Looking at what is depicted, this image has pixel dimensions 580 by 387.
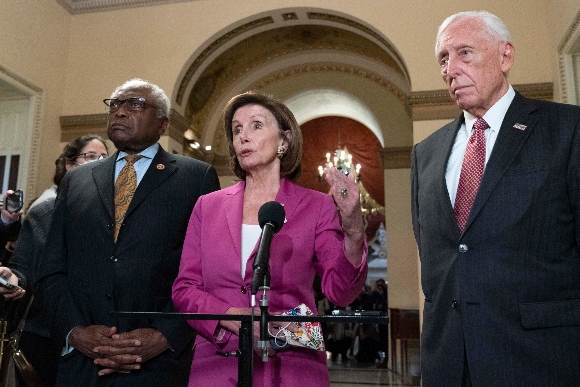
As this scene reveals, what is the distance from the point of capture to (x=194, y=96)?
936 centimetres

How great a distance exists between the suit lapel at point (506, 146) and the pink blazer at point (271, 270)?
40cm

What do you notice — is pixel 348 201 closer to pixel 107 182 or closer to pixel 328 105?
pixel 107 182

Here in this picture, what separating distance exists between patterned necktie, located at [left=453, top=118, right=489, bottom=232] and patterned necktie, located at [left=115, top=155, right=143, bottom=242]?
133 centimetres

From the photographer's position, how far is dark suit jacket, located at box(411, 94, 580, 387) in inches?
63.0

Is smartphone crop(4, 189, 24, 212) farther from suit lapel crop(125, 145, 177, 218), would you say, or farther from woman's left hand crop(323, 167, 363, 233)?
woman's left hand crop(323, 167, 363, 233)

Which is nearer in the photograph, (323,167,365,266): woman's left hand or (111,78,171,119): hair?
(323,167,365,266): woman's left hand

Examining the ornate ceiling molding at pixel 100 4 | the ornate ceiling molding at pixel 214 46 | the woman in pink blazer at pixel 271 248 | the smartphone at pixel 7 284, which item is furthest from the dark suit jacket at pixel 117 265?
the ornate ceiling molding at pixel 100 4

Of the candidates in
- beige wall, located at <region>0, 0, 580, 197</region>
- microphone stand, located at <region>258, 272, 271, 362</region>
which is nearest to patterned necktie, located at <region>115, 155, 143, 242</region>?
microphone stand, located at <region>258, 272, 271, 362</region>

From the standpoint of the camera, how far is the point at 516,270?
1658 mm

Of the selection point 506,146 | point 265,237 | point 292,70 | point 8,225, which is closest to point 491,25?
point 506,146

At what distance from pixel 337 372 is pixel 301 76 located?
5.85 m

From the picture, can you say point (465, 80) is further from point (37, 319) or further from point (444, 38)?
point (37, 319)

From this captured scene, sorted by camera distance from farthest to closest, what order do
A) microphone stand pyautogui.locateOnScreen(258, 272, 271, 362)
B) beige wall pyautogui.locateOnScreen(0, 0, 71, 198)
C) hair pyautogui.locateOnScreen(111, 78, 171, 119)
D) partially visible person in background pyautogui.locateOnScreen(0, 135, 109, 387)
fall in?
beige wall pyautogui.locateOnScreen(0, 0, 71, 198)
partially visible person in background pyautogui.locateOnScreen(0, 135, 109, 387)
hair pyautogui.locateOnScreen(111, 78, 171, 119)
microphone stand pyautogui.locateOnScreen(258, 272, 271, 362)

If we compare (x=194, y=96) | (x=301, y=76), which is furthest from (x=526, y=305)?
(x=301, y=76)
